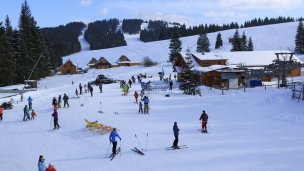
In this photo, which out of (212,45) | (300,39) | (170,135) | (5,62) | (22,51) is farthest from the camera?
(212,45)

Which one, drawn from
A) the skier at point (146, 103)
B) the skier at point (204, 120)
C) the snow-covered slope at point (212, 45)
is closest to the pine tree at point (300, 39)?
the snow-covered slope at point (212, 45)

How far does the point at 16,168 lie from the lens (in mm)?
15875

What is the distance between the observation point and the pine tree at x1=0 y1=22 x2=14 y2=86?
182ft

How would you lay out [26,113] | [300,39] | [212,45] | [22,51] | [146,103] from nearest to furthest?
[26,113]
[146,103]
[22,51]
[300,39]
[212,45]

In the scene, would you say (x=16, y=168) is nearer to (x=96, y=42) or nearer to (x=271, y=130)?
(x=271, y=130)

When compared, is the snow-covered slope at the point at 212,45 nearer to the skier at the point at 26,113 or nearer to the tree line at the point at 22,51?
the tree line at the point at 22,51

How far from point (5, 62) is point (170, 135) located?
43629mm

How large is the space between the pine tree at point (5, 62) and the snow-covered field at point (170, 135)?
24.8m

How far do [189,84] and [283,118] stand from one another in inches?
569

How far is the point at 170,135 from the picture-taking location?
19.5 m

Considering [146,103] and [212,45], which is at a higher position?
[212,45]

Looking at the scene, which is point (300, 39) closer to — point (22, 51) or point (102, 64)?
point (102, 64)

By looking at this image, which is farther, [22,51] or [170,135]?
[22,51]

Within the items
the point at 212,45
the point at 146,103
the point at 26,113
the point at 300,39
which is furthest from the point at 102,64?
the point at 146,103
